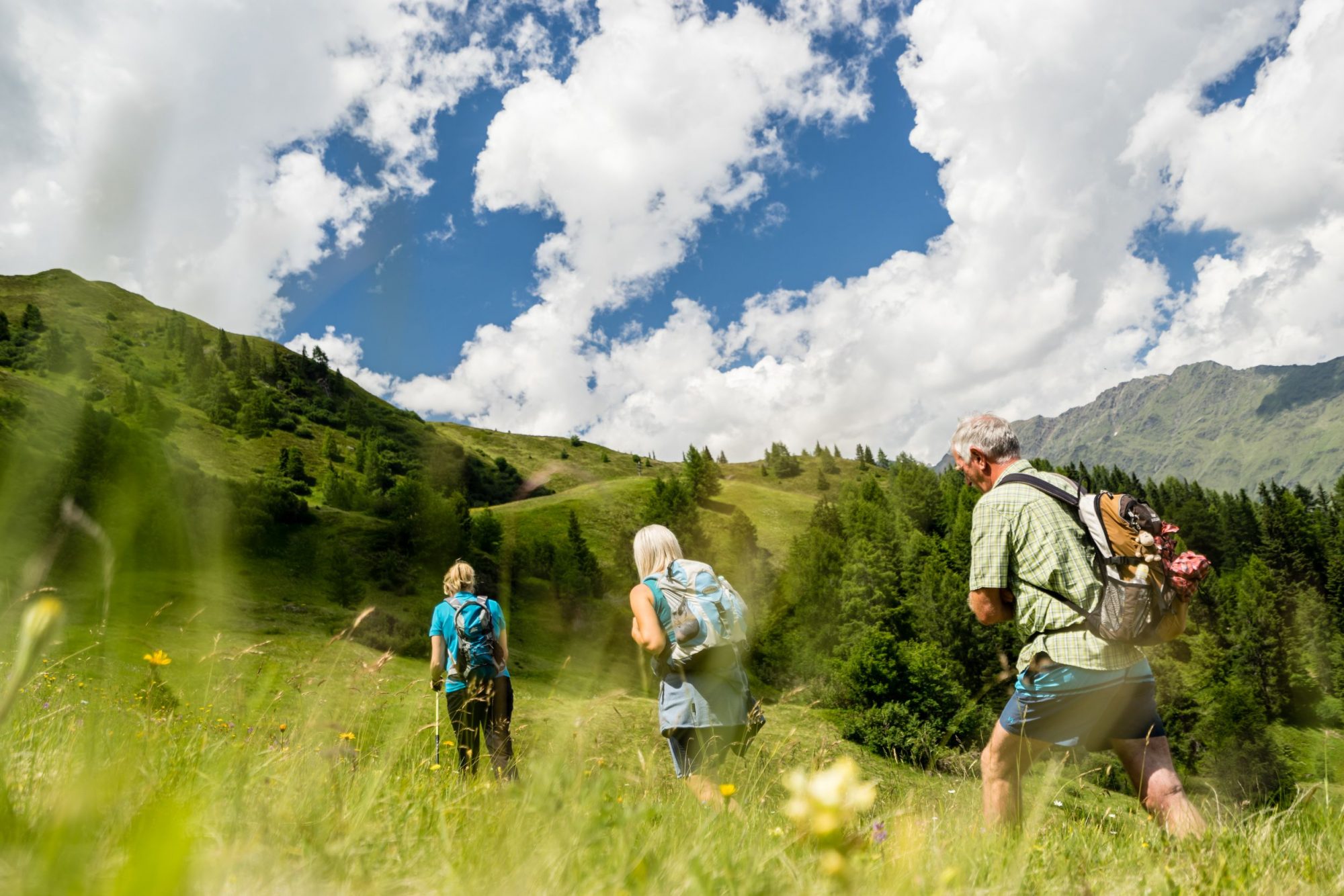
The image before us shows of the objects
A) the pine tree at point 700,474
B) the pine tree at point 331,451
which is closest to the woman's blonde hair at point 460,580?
the pine tree at point 700,474

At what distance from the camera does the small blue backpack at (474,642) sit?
23.2ft

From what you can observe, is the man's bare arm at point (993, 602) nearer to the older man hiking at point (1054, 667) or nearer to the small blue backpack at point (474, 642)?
the older man hiking at point (1054, 667)

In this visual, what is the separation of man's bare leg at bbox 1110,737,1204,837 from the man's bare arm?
0.80m

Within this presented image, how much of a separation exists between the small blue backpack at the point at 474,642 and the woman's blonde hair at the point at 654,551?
8.18 feet

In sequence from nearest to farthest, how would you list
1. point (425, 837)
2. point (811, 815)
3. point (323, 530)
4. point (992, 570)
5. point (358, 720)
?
1. point (811, 815)
2. point (425, 837)
3. point (992, 570)
4. point (358, 720)
5. point (323, 530)

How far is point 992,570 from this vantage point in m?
4.00

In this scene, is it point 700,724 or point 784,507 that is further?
point 784,507

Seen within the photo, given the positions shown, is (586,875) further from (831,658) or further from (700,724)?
(831,658)

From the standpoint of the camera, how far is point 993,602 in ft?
13.3

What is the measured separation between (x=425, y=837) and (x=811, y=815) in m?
1.41

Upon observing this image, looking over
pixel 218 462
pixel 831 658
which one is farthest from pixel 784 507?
pixel 218 462

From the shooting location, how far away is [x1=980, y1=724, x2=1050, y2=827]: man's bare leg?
3736mm

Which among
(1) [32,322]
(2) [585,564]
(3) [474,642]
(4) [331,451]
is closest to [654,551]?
(3) [474,642]

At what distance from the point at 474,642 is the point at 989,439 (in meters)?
5.10
